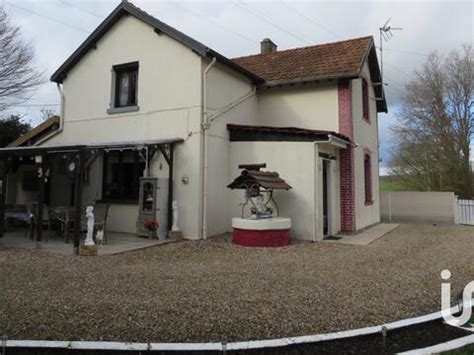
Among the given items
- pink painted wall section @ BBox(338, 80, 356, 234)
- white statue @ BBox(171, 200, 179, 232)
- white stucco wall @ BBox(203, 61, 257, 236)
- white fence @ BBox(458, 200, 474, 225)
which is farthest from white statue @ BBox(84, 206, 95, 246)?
white fence @ BBox(458, 200, 474, 225)

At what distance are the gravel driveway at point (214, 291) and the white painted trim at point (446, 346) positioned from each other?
0.72 metres

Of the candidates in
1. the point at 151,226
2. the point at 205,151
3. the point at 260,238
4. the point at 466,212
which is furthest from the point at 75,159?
the point at 466,212

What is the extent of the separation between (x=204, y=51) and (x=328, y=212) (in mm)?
5890

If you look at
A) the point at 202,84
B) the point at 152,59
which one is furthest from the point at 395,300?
the point at 152,59

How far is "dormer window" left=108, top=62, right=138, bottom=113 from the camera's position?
41.9 feet

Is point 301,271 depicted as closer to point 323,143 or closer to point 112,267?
point 112,267

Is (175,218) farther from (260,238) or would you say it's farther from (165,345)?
(165,345)

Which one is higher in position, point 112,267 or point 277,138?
point 277,138

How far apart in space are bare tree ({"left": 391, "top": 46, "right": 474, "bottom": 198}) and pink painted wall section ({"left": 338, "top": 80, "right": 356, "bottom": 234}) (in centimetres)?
1318

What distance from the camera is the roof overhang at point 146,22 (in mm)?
11219

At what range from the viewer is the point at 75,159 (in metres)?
9.07

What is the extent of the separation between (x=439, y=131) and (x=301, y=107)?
14.0 metres

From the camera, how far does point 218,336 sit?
400 centimetres

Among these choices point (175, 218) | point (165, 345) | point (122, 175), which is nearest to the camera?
point (165, 345)
